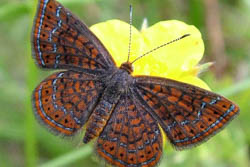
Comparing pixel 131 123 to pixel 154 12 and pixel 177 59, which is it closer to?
pixel 177 59

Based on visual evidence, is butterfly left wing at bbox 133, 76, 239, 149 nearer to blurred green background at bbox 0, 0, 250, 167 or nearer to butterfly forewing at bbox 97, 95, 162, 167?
butterfly forewing at bbox 97, 95, 162, 167

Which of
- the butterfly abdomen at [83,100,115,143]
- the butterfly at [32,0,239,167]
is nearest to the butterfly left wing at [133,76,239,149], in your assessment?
the butterfly at [32,0,239,167]

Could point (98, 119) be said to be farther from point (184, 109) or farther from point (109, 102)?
point (184, 109)

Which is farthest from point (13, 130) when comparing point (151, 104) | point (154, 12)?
point (151, 104)

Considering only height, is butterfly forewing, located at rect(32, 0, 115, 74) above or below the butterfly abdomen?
above

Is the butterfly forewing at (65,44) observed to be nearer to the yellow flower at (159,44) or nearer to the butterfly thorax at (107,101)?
the butterfly thorax at (107,101)

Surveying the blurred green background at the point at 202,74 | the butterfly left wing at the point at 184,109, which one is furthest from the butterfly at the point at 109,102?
the blurred green background at the point at 202,74

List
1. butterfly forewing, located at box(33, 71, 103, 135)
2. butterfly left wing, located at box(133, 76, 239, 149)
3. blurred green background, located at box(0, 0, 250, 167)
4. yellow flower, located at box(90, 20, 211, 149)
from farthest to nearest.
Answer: blurred green background, located at box(0, 0, 250, 167), yellow flower, located at box(90, 20, 211, 149), butterfly forewing, located at box(33, 71, 103, 135), butterfly left wing, located at box(133, 76, 239, 149)
